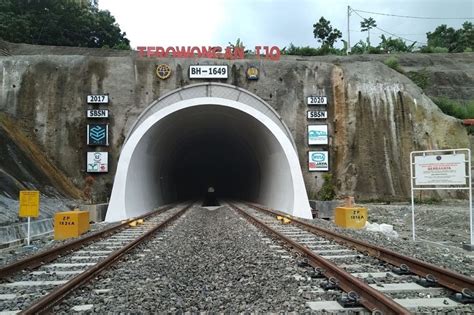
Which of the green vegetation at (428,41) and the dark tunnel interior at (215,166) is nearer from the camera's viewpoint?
the dark tunnel interior at (215,166)

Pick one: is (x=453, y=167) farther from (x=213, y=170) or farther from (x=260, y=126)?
(x=213, y=170)

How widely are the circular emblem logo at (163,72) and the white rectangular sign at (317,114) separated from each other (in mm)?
7607

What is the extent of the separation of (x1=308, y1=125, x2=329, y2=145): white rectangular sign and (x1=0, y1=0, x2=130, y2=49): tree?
29444mm

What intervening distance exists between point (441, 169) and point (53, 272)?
28.3 ft

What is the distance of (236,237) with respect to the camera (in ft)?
35.0

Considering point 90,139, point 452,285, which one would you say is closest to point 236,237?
Answer: point 452,285

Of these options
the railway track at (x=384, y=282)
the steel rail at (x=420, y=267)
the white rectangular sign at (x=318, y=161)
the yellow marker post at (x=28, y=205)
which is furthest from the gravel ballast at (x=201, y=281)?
the white rectangular sign at (x=318, y=161)

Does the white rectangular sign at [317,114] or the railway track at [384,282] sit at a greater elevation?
the white rectangular sign at [317,114]

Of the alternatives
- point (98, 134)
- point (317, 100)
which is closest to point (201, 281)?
point (98, 134)

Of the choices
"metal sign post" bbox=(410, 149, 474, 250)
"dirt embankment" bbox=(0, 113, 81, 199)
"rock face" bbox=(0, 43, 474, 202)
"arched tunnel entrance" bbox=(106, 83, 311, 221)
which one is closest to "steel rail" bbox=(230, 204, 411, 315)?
"metal sign post" bbox=(410, 149, 474, 250)

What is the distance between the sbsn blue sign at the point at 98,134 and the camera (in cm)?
2253

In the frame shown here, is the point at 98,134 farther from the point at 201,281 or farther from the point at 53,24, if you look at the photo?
the point at 53,24

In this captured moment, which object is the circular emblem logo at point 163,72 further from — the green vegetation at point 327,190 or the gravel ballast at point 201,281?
the gravel ballast at point 201,281

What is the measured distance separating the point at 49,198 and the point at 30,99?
7.98 m
